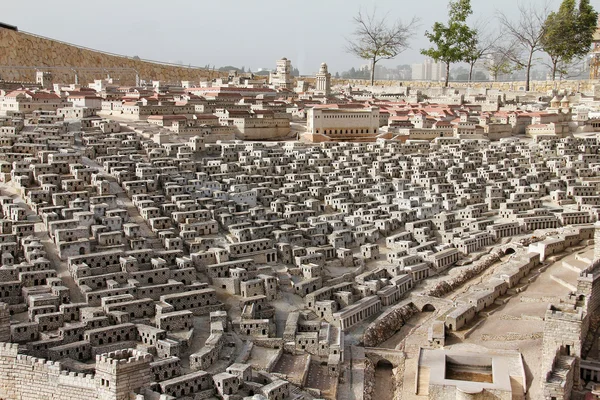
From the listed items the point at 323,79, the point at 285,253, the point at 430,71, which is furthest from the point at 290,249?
the point at 430,71

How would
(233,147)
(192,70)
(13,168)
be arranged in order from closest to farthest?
(13,168) → (233,147) → (192,70)

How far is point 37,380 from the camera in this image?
46.3 feet

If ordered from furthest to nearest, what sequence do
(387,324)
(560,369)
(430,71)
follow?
(430,71) < (387,324) < (560,369)

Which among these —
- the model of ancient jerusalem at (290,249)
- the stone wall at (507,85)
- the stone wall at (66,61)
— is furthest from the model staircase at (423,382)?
the stone wall at (507,85)

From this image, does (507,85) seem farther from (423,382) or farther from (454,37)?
(423,382)

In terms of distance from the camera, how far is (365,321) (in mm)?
20469

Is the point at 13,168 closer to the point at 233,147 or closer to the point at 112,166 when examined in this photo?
the point at 112,166

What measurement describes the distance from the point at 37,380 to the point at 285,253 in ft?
32.9

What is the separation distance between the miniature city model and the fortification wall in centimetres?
4

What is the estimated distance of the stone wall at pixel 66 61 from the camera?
45.3m

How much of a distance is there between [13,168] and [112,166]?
327cm

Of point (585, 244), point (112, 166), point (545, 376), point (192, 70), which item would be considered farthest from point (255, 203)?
point (192, 70)

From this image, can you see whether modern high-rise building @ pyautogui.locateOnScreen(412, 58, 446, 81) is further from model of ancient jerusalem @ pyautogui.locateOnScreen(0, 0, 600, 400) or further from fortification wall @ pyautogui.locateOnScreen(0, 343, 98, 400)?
fortification wall @ pyautogui.locateOnScreen(0, 343, 98, 400)

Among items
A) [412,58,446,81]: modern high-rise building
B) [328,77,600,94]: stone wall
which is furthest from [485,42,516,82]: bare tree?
[412,58,446,81]: modern high-rise building
